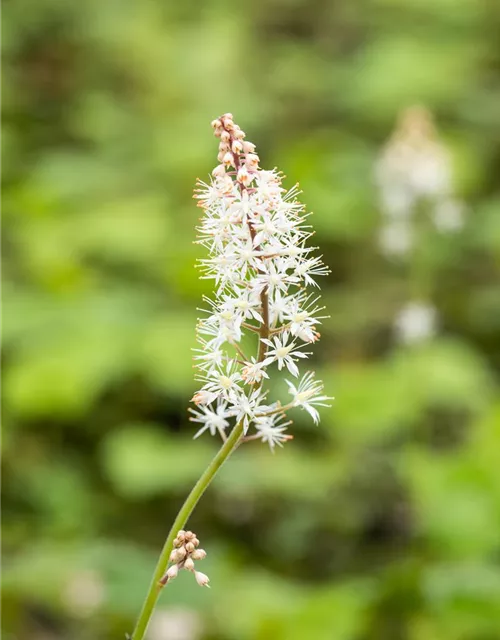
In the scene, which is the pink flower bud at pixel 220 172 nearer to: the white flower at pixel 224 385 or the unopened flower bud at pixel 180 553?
the white flower at pixel 224 385

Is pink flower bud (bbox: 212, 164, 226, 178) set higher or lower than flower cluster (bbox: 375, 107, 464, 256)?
lower

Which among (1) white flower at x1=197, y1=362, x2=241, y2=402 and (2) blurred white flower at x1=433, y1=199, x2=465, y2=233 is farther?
(2) blurred white flower at x1=433, y1=199, x2=465, y2=233

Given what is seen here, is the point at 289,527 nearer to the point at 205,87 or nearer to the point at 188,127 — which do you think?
the point at 188,127

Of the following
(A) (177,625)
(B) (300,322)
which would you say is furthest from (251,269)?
(A) (177,625)

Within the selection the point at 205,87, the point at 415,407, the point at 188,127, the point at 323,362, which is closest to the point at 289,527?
the point at 415,407

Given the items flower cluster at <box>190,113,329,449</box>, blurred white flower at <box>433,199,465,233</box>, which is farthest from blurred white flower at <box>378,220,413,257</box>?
flower cluster at <box>190,113,329,449</box>

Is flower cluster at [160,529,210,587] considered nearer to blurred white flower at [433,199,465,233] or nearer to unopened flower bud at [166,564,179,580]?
unopened flower bud at [166,564,179,580]
